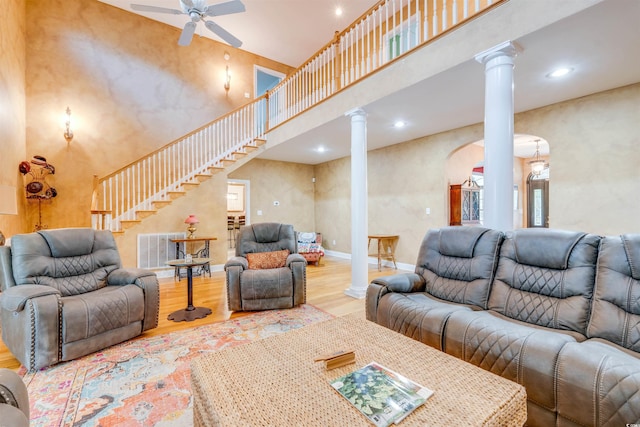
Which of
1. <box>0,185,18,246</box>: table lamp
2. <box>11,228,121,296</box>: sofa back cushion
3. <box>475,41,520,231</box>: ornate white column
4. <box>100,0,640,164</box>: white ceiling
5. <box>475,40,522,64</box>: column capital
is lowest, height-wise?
<box>11,228,121,296</box>: sofa back cushion

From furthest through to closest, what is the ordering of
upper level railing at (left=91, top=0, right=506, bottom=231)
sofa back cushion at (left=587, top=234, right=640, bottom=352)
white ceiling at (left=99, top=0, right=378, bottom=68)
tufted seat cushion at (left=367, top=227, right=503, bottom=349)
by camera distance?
white ceiling at (left=99, top=0, right=378, bottom=68) → upper level railing at (left=91, top=0, right=506, bottom=231) → tufted seat cushion at (left=367, top=227, right=503, bottom=349) → sofa back cushion at (left=587, top=234, right=640, bottom=352)

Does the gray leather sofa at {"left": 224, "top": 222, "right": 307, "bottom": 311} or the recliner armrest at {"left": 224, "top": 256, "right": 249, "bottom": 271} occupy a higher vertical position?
the recliner armrest at {"left": 224, "top": 256, "right": 249, "bottom": 271}

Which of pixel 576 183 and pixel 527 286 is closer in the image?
pixel 527 286

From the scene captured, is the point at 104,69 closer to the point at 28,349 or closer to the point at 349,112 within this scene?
the point at 349,112

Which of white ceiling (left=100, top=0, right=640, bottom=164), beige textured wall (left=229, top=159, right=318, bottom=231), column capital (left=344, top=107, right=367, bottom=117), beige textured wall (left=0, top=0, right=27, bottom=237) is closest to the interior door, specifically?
white ceiling (left=100, top=0, right=640, bottom=164)

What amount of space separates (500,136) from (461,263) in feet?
4.04

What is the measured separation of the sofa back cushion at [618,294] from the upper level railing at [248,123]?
3163mm

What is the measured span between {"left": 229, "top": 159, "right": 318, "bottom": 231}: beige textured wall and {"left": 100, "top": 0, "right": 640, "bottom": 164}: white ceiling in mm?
447

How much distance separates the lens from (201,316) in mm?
3342

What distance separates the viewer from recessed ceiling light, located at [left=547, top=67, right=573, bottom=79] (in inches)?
119

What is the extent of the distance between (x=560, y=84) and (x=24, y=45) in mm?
8176

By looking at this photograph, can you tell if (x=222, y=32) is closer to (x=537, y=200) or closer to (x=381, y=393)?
(x=381, y=393)

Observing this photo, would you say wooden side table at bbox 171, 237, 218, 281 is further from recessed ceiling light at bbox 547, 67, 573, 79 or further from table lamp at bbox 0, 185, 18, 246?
recessed ceiling light at bbox 547, 67, 573, 79

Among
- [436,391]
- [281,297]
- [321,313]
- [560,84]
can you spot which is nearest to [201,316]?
[281,297]
